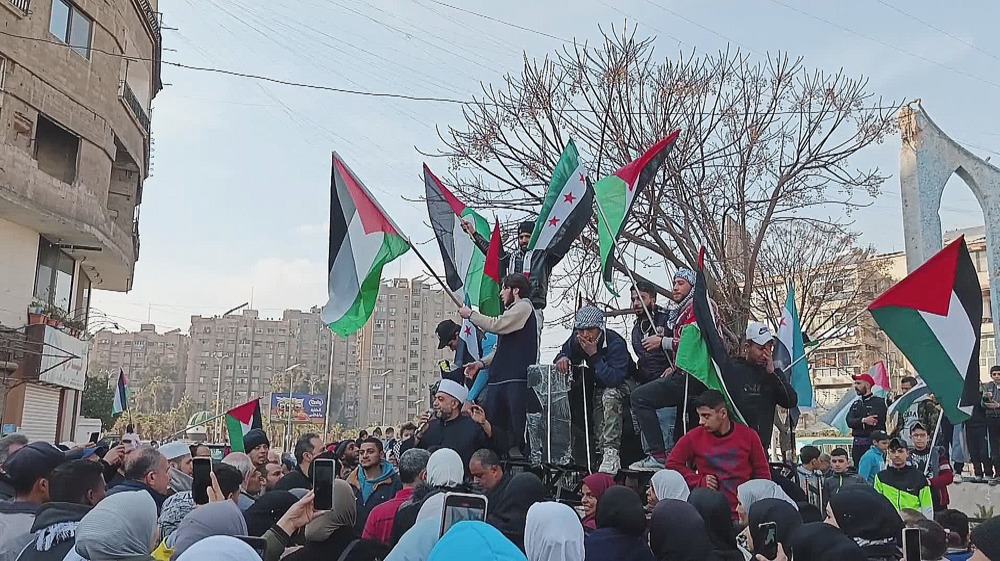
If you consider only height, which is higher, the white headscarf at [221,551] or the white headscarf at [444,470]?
the white headscarf at [444,470]

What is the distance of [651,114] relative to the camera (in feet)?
56.4

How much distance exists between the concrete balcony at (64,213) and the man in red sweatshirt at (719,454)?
19.3 m

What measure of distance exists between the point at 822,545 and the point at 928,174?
53.9 ft

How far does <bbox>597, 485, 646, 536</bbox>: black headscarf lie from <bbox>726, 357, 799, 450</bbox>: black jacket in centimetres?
250

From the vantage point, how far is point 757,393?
671 cm

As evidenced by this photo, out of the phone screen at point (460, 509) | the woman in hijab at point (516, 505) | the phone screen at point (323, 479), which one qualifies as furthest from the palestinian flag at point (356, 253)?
the phone screen at point (460, 509)

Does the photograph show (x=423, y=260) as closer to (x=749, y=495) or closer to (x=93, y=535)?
(x=749, y=495)

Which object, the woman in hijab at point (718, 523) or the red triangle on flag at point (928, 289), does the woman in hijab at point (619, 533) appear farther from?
the red triangle on flag at point (928, 289)

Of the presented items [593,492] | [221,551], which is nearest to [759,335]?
[593,492]

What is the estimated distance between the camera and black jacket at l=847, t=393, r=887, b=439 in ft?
37.1

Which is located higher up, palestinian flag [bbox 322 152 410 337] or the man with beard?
palestinian flag [bbox 322 152 410 337]

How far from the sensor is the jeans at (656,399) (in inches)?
275

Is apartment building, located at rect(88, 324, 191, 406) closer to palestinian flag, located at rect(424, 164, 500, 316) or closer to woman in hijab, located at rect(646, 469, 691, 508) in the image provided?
palestinian flag, located at rect(424, 164, 500, 316)

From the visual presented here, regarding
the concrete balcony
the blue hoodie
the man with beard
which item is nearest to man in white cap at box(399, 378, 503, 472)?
the blue hoodie
